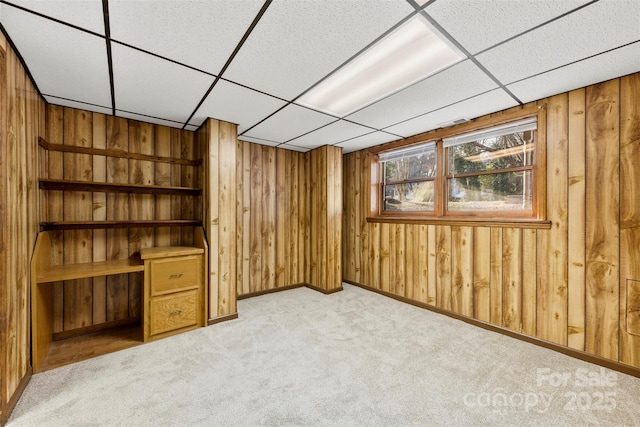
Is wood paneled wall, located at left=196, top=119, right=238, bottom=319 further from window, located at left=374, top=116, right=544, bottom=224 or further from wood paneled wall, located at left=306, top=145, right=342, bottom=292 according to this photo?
window, located at left=374, top=116, right=544, bottom=224

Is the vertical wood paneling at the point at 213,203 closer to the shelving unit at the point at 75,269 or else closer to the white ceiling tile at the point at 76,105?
the shelving unit at the point at 75,269

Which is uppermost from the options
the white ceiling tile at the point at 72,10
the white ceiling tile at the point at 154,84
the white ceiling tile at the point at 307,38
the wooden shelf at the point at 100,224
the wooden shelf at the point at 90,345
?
the white ceiling tile at the point at 154,84

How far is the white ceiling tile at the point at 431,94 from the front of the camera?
1978mm

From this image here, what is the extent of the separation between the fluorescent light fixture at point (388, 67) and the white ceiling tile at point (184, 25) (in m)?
0.79

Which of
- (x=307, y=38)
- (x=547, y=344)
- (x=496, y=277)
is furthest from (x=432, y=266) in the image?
(x=307, y=38)

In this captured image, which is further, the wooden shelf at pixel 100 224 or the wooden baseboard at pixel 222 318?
the wooden baseboard at pixel 222 318

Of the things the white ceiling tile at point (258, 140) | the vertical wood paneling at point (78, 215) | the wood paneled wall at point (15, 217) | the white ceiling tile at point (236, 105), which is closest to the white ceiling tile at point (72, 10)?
the wood paneled wall at point (15, 217)

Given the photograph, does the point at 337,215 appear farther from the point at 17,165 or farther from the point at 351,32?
the point at 17,165

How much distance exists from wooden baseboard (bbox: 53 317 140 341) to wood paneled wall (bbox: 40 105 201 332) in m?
0.02

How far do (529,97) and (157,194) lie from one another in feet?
13.4

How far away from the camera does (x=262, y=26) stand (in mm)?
1489

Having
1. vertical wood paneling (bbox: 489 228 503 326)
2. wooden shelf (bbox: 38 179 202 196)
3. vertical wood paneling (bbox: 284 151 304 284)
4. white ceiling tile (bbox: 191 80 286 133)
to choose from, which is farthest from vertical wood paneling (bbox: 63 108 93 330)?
vertical wood paneling (bbox: 489 228 503 326)

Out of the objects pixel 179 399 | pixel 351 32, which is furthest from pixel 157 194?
pixel 351 32

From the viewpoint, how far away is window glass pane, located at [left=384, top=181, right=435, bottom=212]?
3537 millimetres
